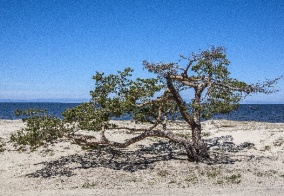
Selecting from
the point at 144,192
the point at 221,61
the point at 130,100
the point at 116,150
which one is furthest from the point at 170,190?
the point at 116,150

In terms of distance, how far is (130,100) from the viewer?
54.3 feet

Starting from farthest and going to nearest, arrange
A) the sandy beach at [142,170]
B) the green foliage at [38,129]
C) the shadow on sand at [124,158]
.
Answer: the shadow on sand at [124,158] < the green foliage at [38,129] < the sandy beach at [142,170]

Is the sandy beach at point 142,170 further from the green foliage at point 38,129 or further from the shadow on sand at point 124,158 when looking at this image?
the green foliage at point 38,129

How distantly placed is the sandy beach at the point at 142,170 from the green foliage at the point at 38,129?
41.8 inches

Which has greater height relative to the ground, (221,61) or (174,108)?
(221,61)

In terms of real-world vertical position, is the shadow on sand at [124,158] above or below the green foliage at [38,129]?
below

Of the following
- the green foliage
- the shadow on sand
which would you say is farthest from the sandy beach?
the green foliage

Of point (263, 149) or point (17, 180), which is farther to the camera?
point (263, 149)

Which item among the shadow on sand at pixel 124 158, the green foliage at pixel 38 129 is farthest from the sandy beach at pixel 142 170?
the green foliage at pixel 38 129

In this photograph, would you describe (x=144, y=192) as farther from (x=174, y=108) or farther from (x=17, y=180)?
(x=174, y=108)

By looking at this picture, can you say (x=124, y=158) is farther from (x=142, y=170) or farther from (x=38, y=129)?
(x=38, y=129)

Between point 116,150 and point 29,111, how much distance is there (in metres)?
7.13

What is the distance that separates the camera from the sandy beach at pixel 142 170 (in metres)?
12.8

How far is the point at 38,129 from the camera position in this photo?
1576 cm
